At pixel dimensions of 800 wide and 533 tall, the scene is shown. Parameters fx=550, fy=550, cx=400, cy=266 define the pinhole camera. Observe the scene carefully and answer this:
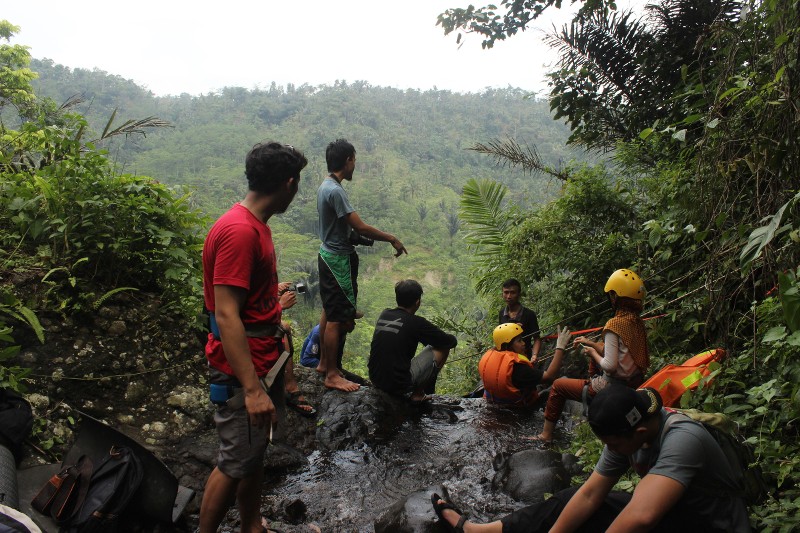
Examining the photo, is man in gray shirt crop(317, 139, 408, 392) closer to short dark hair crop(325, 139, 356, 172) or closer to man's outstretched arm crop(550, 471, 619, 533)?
short dark hair crop(325, 139, 356, 172)

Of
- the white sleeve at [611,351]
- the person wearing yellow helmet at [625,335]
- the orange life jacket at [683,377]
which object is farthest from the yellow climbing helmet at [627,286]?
the orange life jacket at [683,377]

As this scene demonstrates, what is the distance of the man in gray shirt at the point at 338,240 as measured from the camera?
15.6ft

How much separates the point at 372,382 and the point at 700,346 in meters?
3.01

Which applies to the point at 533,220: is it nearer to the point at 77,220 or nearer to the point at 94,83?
the point at 77,220

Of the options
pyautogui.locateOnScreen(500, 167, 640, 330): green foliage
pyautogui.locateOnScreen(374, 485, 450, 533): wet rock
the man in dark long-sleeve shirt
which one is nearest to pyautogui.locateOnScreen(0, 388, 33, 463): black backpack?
pyautogui.locateOnScreen(374, 485, 450, 533): wet rock

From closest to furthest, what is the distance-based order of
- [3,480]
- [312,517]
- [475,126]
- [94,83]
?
1. [3,480]
2. [312,517]
3. [94,83]
4. [475,126]

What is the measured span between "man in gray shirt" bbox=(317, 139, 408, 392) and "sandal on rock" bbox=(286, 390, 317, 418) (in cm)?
42

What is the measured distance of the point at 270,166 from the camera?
2588 mm

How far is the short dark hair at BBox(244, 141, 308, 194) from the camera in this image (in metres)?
2.58

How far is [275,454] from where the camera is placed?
390 centimetres

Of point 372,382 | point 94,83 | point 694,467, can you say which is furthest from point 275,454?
point 94,83

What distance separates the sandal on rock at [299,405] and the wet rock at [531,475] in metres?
1.60

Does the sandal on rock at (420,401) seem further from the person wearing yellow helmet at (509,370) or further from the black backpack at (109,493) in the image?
the black backpack at (109,493)

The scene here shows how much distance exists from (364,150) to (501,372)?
46.2m
